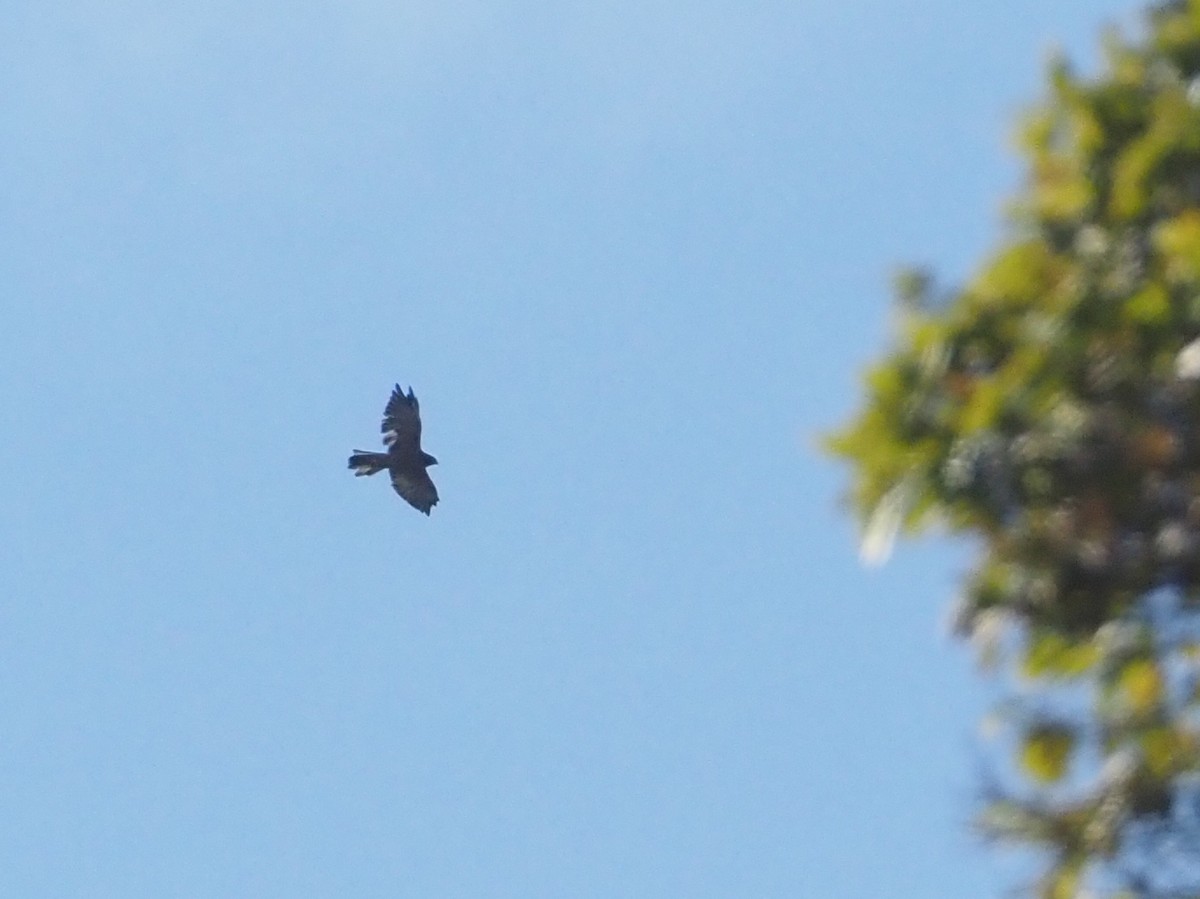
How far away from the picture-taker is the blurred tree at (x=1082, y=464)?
36.2ft

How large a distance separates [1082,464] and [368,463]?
19.2 m

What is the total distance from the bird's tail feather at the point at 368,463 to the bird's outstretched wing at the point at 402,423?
0.85 ft

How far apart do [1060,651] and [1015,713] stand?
41 centimetres

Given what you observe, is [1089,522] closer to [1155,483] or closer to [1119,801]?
[1155,483]

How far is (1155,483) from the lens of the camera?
36.2 feet

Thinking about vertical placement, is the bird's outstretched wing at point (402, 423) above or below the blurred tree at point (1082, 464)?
above

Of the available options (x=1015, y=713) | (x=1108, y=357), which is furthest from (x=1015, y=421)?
(x=1015, y=713)

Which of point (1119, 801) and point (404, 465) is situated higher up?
point (404, 465)

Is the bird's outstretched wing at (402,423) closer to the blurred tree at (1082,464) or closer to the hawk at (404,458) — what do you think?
the hawk at (404,458)

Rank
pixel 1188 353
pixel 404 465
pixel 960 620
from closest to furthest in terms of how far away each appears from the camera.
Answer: pixel 1188 353 → pixel 960 620 → pixel 404 465

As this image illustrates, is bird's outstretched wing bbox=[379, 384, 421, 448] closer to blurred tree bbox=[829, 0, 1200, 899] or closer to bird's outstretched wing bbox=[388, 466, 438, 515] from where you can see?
bird's outstretched wing bbox=[388, 466, 438, 515]

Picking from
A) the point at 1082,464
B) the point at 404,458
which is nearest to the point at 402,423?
the point at 404,458

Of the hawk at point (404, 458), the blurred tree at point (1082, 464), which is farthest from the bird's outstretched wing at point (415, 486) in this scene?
the blurred tree at point (1082, 464)

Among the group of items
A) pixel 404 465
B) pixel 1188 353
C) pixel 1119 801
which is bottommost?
pixel 1119 801
